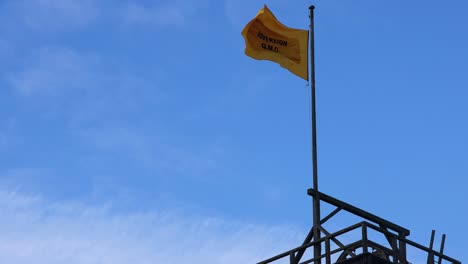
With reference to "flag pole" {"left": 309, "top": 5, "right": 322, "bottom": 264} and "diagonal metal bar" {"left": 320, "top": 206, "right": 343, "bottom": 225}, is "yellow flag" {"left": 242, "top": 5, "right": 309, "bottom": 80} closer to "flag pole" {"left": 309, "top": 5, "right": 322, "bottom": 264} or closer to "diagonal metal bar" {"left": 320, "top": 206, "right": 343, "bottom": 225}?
"flag pole" {"left": 309, "top": 5, "right": 322, "bottom": 264}

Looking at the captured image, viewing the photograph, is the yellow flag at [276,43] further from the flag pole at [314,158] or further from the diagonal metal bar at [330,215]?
the diagonal metal bar at [330,215]

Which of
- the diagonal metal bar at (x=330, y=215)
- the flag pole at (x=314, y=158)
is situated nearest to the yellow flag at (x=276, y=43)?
the flag pole at (x=314, y=158)

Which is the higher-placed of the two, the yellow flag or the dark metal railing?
the yellow flag

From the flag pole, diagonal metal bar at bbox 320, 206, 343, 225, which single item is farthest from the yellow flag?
diagonal metal bar at bbox 320, 206, 343, 225

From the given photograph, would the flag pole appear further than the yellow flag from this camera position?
No

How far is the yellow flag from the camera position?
3803 cm

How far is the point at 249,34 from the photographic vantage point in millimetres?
38031

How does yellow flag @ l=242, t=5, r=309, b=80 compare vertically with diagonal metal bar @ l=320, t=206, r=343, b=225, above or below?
above

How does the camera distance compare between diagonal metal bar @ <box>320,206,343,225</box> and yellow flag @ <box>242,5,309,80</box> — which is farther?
yellow flag @ <box>242,5,309,80</box>

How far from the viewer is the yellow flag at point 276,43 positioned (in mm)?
38031

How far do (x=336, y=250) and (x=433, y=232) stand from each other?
171 inches

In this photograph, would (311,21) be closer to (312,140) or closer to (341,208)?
(312,140)

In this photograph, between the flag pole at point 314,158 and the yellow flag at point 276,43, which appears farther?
the yellow flag at point 276,43

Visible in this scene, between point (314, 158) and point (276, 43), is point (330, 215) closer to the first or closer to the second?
point (314, 158)
